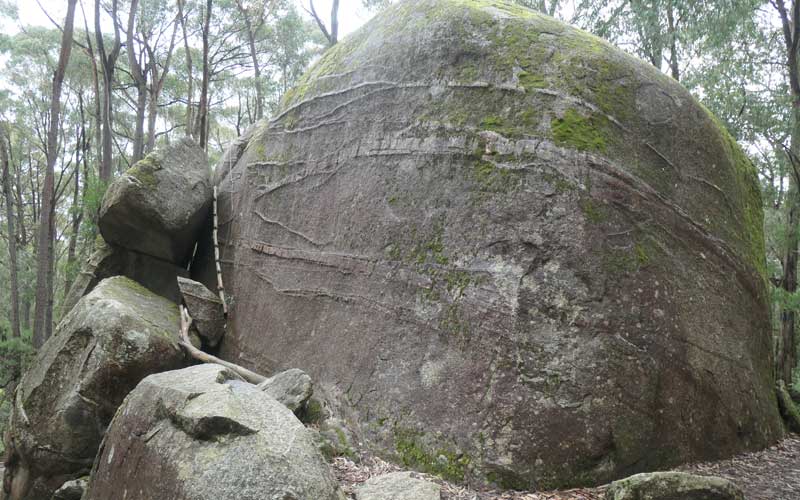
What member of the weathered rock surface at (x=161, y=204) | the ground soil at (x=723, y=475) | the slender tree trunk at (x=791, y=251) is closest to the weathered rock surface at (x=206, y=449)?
the ground soil at (x=723, y=475)

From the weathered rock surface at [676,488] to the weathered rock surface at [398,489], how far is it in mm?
1284

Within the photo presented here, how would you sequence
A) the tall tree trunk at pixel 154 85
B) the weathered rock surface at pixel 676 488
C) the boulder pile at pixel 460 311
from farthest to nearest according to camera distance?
the tall tree trunk at pixel 154 85, the boulder pile at pixel 460 311, the weathered rock surface at pixel 676 488

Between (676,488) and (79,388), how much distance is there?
5.56 m

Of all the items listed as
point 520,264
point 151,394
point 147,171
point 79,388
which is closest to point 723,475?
point 520,264

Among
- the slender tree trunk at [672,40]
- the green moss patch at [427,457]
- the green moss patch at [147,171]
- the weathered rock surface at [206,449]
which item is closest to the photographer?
the weathered rock surface at [206,449]

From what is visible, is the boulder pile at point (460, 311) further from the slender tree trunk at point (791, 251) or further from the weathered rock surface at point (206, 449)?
the slender tree trunk at point (791, 251)

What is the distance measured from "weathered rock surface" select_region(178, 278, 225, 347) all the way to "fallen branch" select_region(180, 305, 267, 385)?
4.8 inches

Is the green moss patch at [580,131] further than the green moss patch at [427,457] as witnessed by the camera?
Yes

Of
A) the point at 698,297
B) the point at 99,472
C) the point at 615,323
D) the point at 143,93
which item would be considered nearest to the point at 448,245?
the point at 615,323

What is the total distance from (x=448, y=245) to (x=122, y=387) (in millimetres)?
3730

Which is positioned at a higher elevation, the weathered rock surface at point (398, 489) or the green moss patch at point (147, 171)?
the green moss patch at point (147, 171)

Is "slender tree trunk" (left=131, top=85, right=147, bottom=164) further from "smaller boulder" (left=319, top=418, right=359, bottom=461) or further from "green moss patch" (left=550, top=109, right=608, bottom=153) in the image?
"green moss patch" (left=550, top=109, right=608, bottom=153)

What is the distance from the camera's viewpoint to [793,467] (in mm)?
5496

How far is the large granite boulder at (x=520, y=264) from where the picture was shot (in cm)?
492
